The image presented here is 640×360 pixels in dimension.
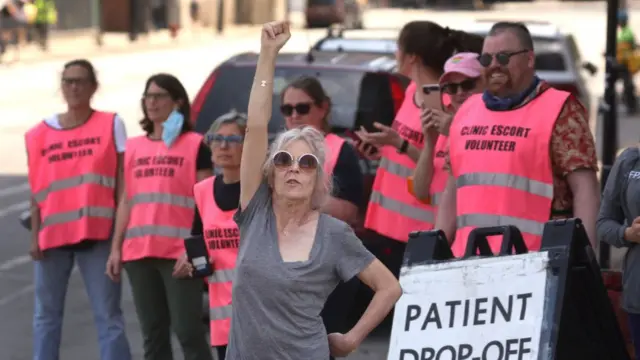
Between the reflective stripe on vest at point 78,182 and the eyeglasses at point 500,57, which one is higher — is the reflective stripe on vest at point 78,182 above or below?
below

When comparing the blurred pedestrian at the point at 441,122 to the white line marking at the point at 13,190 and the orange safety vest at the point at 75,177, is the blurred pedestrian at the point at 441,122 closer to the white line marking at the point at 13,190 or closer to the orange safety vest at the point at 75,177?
the orange safety vest at the point at 75,177

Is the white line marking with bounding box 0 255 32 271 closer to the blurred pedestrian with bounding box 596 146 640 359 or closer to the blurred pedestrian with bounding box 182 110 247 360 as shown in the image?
the blurred pedestrian with bounding box 182 110 247 360

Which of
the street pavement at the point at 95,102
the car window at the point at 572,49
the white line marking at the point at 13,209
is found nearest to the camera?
the street pavement at the point at 95,102

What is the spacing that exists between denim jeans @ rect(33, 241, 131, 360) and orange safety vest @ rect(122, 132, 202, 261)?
360 millimetres

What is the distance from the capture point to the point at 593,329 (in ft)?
18.9

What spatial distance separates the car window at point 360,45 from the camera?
1241 centimetres

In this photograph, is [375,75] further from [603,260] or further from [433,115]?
[433,115]

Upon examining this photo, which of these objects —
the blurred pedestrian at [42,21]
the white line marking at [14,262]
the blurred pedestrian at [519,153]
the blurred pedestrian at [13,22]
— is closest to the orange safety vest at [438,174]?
the blurred pedestrian at [519,153]

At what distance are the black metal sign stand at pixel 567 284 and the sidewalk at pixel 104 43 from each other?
34120mm

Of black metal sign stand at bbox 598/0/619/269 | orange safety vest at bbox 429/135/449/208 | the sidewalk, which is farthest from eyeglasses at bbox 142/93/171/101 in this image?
the sidewalk

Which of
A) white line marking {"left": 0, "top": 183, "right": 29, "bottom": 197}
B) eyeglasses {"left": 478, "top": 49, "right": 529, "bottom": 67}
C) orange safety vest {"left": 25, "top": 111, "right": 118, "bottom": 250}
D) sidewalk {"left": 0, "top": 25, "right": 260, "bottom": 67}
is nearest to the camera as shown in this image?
eyeglasses {"left": 478, "top": 49, "right": 529, "bottom": 67}

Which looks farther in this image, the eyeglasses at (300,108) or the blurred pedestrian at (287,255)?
the eyeglasses at (300,108)

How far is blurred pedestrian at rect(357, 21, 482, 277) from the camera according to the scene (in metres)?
7.50

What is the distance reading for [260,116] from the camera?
493 centimetres
